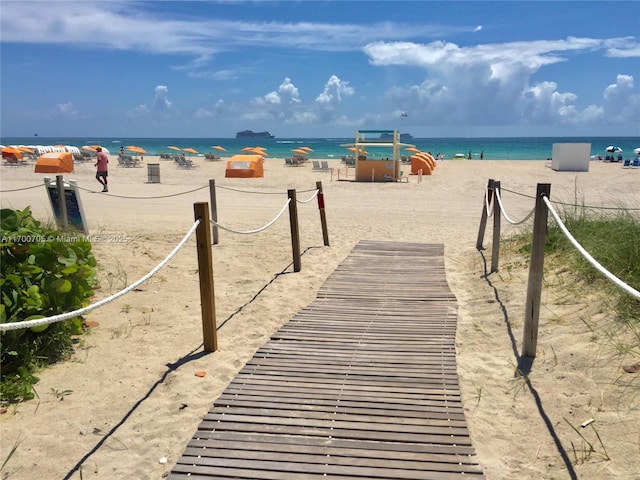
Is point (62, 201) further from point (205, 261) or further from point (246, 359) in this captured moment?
point (246, 359)

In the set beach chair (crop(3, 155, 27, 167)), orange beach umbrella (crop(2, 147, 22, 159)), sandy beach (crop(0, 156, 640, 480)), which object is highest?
orange beach umbrella (crop(2, 147, 22, 159))

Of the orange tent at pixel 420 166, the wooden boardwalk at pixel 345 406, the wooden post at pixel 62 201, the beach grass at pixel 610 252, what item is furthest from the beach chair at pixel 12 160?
the beach grass at pixel 610 252

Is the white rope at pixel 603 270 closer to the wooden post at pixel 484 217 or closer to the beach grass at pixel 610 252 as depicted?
the beach grass at pixel 610 252

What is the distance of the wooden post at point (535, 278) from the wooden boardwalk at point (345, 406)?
64 centimetres

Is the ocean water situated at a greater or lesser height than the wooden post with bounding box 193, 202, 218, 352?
lesser

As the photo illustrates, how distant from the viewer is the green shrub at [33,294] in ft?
13.4

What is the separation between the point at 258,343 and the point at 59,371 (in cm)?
166

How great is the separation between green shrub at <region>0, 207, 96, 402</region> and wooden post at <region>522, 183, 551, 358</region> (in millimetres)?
3797

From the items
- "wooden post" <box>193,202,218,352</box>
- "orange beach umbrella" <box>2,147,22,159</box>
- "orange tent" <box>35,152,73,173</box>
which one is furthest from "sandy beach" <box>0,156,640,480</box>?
"orange beach umbrella" <box>2,147,22,159</box>

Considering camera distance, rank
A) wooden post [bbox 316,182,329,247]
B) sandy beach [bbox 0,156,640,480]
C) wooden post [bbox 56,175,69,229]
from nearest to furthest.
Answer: sandy beach [bbox 0,156,640,480]
wooden post [bbox 56,175,69,229]
wooden post [bbox 316,182,329,247]

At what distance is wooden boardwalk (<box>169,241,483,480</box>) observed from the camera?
9.83 feet

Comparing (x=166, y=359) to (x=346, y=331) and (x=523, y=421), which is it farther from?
(x=523, y=421)

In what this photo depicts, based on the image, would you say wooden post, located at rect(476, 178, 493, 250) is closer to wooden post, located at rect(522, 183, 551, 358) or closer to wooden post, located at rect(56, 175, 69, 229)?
wooden post, located at rect(522, 183, 551, 358)

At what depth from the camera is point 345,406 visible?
362 centimetres
